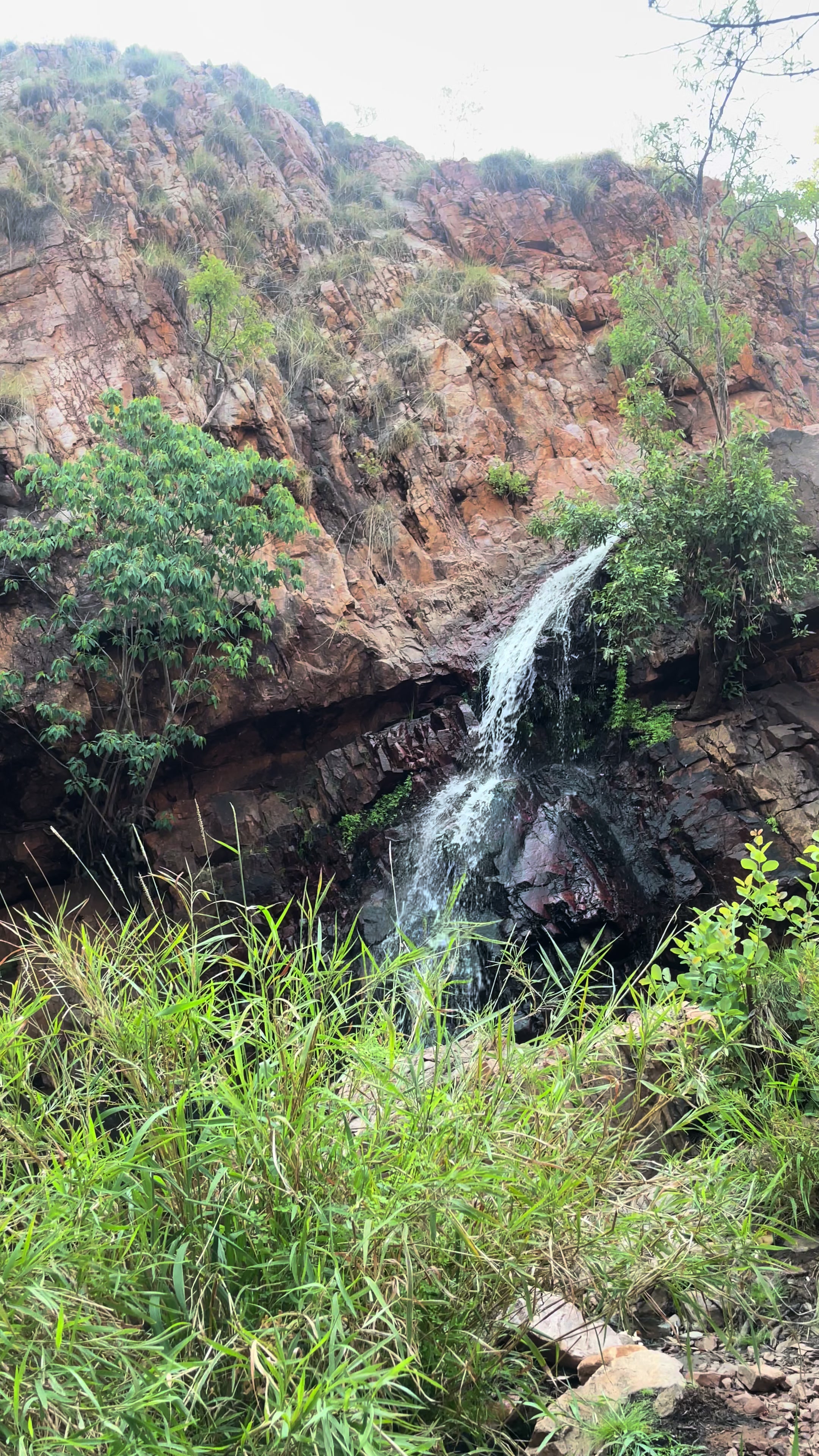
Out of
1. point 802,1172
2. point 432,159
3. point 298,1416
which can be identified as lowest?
point 802,1172

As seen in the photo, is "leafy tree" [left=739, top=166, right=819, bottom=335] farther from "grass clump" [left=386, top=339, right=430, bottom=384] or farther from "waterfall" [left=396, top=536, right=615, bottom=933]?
"waterfall" [left=396, top=536, right=615, bottom=933]

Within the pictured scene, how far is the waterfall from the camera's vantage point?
886 cm

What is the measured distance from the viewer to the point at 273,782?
→ 11094mm

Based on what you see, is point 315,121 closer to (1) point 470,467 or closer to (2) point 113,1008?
(1) point 470,467

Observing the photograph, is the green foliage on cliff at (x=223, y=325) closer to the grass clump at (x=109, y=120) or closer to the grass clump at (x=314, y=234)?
the grass clump at (x=314, y=234)

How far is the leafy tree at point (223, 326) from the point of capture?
42.8ft

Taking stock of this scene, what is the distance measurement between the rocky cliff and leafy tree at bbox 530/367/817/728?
71 cm

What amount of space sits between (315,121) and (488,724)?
22242mm

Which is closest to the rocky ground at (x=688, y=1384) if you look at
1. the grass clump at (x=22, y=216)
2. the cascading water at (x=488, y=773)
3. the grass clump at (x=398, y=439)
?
the cascading water at (x=488, y=773)

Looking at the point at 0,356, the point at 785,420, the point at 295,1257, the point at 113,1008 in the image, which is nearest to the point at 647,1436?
the point at 295,1257

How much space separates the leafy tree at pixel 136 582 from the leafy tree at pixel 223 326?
3644 mm

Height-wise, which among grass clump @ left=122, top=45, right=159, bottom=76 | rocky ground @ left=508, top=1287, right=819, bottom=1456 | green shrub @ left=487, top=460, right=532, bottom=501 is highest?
grass clump @ left=122, top=45, right=159, bottom=76

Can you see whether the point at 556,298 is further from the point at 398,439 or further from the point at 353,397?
the point at 398,439

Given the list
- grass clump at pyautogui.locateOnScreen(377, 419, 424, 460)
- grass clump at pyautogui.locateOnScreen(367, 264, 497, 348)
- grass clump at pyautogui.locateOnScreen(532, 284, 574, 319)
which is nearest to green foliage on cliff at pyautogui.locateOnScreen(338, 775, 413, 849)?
grass clump at pyautogui.locateOnScreen(377, 419, 424, 460)
